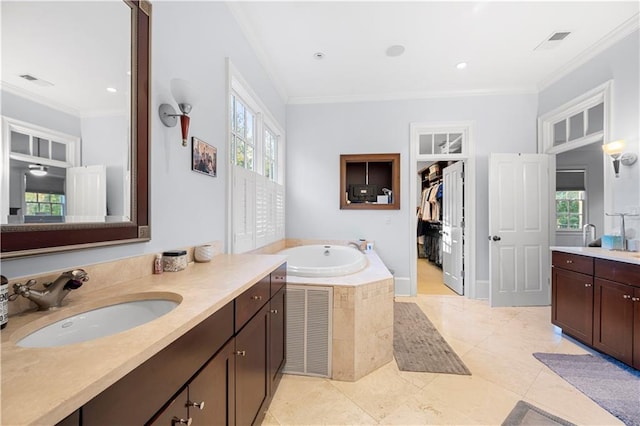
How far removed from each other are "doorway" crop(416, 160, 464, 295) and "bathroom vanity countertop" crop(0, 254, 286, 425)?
3.71m

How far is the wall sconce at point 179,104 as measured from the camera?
1387 mm

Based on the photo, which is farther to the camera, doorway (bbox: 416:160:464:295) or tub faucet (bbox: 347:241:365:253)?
doorway (bbox: 416:160:464:295)

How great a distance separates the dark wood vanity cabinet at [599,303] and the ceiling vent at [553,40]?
2.15 m

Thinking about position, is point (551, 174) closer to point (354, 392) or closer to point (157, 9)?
point (354, 392)

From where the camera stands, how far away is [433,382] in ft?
6.11

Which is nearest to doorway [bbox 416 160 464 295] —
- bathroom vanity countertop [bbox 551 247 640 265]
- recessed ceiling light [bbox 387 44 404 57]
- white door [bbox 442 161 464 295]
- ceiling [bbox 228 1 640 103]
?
white door [bbox 442 161 464 295]

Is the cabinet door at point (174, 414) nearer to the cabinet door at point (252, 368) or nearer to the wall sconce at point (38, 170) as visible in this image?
the cabinet door at point (252, 368)

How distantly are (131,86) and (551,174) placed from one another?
14.6ft

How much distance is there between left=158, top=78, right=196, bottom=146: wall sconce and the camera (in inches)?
54.6

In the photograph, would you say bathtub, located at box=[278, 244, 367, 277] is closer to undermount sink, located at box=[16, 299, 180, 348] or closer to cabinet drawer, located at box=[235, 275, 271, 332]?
cabinet drawer, located at box=[235, 275, 271, 332]

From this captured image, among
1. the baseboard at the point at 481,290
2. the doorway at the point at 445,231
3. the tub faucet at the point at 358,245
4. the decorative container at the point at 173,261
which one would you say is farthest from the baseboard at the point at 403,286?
the decorative container at the point at 173,261

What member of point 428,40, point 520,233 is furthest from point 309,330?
point 520,233

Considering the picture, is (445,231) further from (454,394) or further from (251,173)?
(251,173)

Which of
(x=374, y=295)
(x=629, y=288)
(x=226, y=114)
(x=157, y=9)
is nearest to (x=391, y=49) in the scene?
(x=226, y=114)
